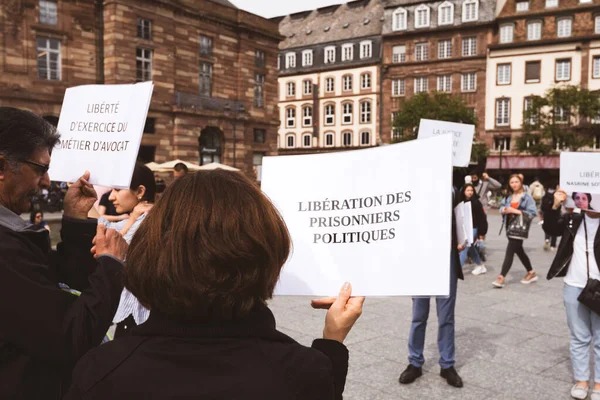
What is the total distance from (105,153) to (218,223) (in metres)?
1.42

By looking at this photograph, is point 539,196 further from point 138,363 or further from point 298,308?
point 138,363

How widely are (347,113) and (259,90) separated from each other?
23.2 m

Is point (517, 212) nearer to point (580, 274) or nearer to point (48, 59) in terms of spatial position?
point (580, 274)

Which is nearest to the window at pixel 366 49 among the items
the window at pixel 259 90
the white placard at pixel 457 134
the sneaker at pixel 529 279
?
the window at pixel 259 90

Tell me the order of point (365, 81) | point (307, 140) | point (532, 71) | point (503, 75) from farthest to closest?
1. point (307, 140)
2. point (365, 81)
3. point (503, 75)
4. point (532, 71)

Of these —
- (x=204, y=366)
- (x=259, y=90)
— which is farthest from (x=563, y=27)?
(x=204, y=366)

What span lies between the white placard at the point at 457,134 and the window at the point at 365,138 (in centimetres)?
5193

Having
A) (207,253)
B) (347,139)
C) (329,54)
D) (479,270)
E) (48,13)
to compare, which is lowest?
(479,270)

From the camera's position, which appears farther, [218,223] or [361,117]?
[361,117]

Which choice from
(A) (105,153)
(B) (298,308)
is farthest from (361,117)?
(A) (105,153)

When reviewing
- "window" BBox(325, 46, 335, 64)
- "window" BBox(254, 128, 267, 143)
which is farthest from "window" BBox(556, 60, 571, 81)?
"window" BBox(254, 128, 267, 143)

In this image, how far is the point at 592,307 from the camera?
435cm

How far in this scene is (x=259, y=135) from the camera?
3716 centimetres

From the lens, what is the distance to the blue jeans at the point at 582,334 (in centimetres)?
446
